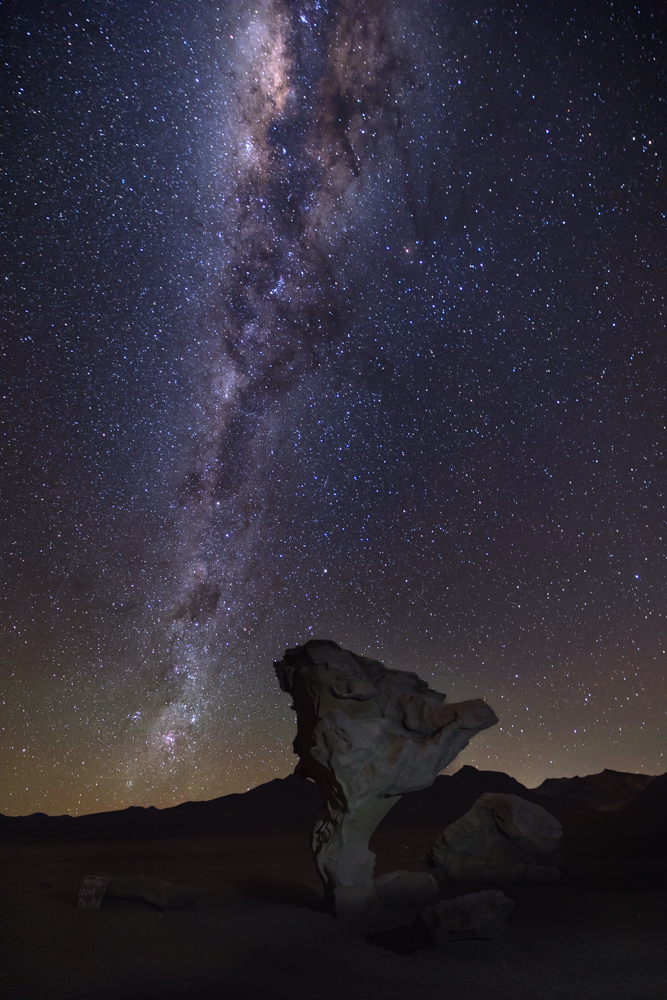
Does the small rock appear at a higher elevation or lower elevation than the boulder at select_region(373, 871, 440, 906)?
higher

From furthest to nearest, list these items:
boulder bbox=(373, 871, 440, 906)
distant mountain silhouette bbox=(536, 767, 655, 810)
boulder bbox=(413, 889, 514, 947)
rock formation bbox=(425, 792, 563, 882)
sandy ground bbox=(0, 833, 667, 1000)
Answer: distant mountain silhouette bbox=(536, 767, 655, 810)
rock formation bbox=(425, 792, 563, 882)
boulder bbox=(373, 871, 440, 906)
boulder bbox=(413, 889, 514, 947)
sandy ground bbox=(0, 833, 667, 1000)

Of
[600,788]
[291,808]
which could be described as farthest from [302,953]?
[600,788]

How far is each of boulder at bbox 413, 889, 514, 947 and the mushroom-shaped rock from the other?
2219mm

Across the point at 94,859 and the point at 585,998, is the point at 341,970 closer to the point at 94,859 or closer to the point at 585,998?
the point at 585,998

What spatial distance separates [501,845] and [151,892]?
7.90 metres

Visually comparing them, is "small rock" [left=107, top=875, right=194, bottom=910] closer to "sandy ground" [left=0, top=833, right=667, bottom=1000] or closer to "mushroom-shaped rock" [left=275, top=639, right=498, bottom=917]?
"sandy ground" [left=0, top=833, right=667, bottom=1000]

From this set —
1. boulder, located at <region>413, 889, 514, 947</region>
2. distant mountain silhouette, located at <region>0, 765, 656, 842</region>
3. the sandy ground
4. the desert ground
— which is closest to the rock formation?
the desert ground

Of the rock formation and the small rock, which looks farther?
the rock formation

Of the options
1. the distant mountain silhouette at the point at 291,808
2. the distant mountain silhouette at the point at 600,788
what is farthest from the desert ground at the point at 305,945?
the distant mountain silhouette at the point at 600,788

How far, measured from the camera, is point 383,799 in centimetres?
1130

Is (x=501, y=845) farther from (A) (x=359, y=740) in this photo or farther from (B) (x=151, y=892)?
(B) (x=151, y=892)

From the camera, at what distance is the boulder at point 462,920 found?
334 inches

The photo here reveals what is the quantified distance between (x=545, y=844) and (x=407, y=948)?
652cm

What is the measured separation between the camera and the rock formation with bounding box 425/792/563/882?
13414 millimetres
